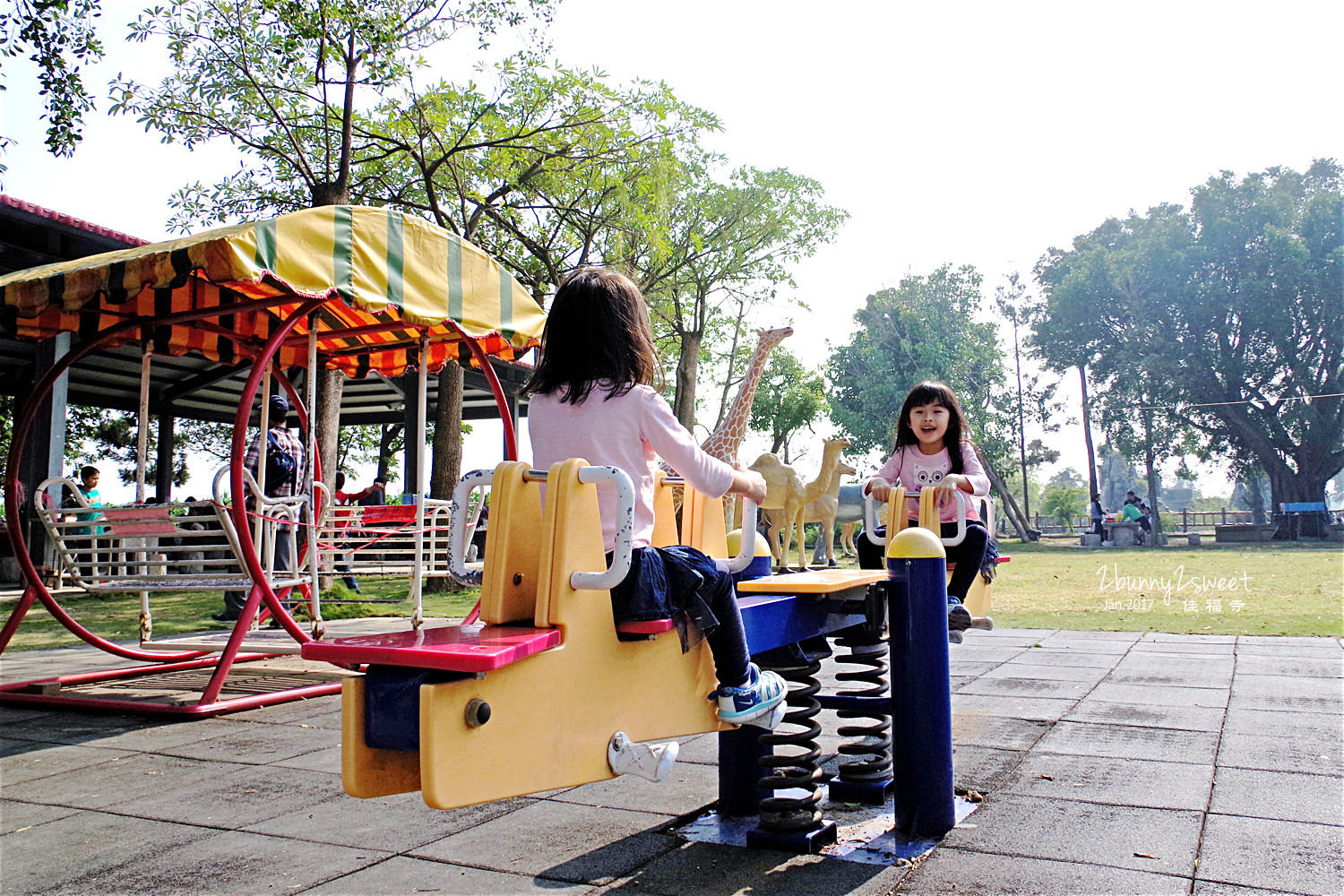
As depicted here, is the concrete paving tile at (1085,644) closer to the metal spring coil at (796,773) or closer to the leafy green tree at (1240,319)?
the metal spring coil at (796,773)

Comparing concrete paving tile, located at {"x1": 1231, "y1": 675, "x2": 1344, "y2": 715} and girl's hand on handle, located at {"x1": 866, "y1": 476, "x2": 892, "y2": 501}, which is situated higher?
girl's hand on handle, located at {"x1": 866, "y1": 476, "x2": 892, "y2": 501}

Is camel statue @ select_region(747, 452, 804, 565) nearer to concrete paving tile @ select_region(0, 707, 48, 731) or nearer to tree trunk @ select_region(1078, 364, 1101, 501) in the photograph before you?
concrete paving tile @ select_region(0, 707, 48, 731)

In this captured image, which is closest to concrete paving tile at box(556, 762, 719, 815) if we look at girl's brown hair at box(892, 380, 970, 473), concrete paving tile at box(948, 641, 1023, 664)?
girl's brown hair at box(892, 380, 970, 473)

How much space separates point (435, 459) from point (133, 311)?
6.92 m

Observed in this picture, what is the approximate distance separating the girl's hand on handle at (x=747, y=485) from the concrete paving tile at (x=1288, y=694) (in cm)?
365

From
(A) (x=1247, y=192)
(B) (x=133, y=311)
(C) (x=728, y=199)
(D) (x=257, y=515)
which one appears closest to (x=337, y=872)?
(D) (x=257, y=515)

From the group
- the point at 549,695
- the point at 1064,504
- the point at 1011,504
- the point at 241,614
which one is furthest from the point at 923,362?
→ the point at 549,695

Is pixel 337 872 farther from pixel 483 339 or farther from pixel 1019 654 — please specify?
pixel 1019 654

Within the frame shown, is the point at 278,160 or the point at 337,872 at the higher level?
the point at 278,160

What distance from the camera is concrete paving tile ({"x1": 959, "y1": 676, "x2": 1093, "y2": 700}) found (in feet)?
17.6

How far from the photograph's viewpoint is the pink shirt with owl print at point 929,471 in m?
4.38

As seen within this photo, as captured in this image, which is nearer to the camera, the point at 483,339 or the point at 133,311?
the point at 133,311

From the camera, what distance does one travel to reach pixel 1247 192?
3547cm

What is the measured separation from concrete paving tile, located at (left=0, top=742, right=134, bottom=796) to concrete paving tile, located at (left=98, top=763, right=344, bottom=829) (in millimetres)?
658
